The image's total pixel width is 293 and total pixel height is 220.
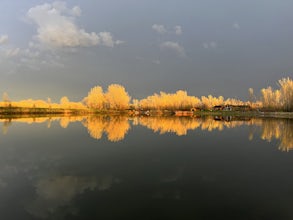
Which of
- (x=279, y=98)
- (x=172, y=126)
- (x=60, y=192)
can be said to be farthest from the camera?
(x=279, y=98)

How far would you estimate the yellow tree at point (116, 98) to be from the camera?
148 metres

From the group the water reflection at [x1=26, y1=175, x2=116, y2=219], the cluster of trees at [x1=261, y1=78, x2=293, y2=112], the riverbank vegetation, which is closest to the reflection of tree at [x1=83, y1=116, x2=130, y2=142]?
the water reflection at [x1=26, y1=175, x2=116, y2=219]

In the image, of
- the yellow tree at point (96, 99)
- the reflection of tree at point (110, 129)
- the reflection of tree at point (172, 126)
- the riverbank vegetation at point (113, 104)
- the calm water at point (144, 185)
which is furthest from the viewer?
the yellow tree at point (96, 99)

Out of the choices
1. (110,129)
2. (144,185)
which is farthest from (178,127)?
(144,185)

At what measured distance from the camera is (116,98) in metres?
148

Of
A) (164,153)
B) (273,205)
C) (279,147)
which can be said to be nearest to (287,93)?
(279,147)

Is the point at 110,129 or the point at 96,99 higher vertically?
the point at 96,99

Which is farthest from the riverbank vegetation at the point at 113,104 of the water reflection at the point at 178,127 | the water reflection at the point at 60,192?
the water reflection at the point at 60,192

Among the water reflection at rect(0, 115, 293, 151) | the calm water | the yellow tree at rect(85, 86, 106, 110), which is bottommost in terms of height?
the calm water

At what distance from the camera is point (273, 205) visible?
895 cm

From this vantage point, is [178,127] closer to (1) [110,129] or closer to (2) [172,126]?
(2) [172,126]

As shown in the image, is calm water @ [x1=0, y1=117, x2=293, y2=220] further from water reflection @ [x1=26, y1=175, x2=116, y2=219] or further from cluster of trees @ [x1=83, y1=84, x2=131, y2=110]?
cluster of trees @ [x1=83, y1=84, x2=131, y2=110]

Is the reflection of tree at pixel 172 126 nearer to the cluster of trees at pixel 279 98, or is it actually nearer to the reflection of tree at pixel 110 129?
the reflection of tree at pixel 110 129

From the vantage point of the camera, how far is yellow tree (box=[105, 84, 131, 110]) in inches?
5827
